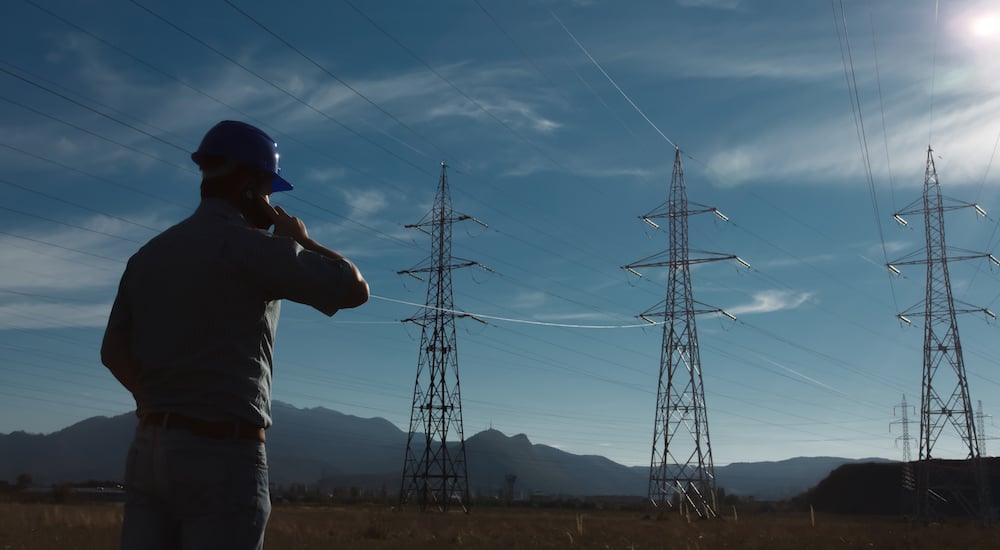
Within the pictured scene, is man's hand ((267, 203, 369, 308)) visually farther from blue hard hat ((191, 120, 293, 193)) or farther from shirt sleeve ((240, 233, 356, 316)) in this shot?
blue hard hat ((191, 120, 293, 193))

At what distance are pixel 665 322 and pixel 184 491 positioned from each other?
4420cm

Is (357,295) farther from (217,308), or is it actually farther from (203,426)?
(203,426)

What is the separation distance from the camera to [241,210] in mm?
3225

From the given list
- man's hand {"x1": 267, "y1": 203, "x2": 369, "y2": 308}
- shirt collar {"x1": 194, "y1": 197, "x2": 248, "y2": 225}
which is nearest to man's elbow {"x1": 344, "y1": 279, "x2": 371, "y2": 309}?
man's hand {"x1": 267, "y1": 203, "x2": 369, "y2": 308}

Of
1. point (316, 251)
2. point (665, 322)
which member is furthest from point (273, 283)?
point (665, 322)

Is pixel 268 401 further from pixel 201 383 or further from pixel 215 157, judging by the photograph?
pixel 215 157

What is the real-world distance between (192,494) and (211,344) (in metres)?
0.45

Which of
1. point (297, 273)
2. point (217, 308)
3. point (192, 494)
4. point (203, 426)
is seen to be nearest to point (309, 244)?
point (297, 273)

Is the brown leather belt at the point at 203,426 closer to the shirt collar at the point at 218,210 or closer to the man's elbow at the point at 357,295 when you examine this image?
the man's elbow at the point at 357,295

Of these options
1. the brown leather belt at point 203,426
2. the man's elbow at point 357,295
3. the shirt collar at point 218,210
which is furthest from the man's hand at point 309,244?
the brown leather belt at point 203,426

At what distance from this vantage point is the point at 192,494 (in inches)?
107

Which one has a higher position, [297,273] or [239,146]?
[239,146]

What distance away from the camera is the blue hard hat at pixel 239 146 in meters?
3.17

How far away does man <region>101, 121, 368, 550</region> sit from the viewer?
2736 millimetres
